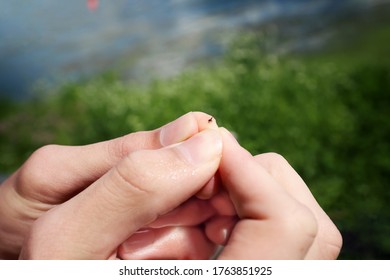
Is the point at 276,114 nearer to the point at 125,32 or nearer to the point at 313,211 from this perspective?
the point at 125,32

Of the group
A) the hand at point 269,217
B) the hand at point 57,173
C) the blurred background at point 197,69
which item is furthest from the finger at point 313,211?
the blurred background at point 197,69

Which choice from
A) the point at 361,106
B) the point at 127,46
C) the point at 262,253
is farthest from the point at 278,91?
the point at 262,253

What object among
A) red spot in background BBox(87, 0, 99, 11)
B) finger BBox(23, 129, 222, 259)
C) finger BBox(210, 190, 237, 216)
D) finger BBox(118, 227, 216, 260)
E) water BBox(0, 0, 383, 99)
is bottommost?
water BBox(0, 0, 383, 99)

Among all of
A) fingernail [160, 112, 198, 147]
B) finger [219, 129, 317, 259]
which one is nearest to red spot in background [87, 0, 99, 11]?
fingernail [160, 112, 198, 147]

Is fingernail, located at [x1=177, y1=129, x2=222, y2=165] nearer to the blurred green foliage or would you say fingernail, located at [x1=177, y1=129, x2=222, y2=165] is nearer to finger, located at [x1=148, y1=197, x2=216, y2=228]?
finger, located at [x1=148, y1=197, x2=216, y2=228]

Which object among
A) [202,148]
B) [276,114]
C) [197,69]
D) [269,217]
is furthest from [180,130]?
[197,69]

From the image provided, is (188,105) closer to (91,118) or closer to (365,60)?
(91,118)
